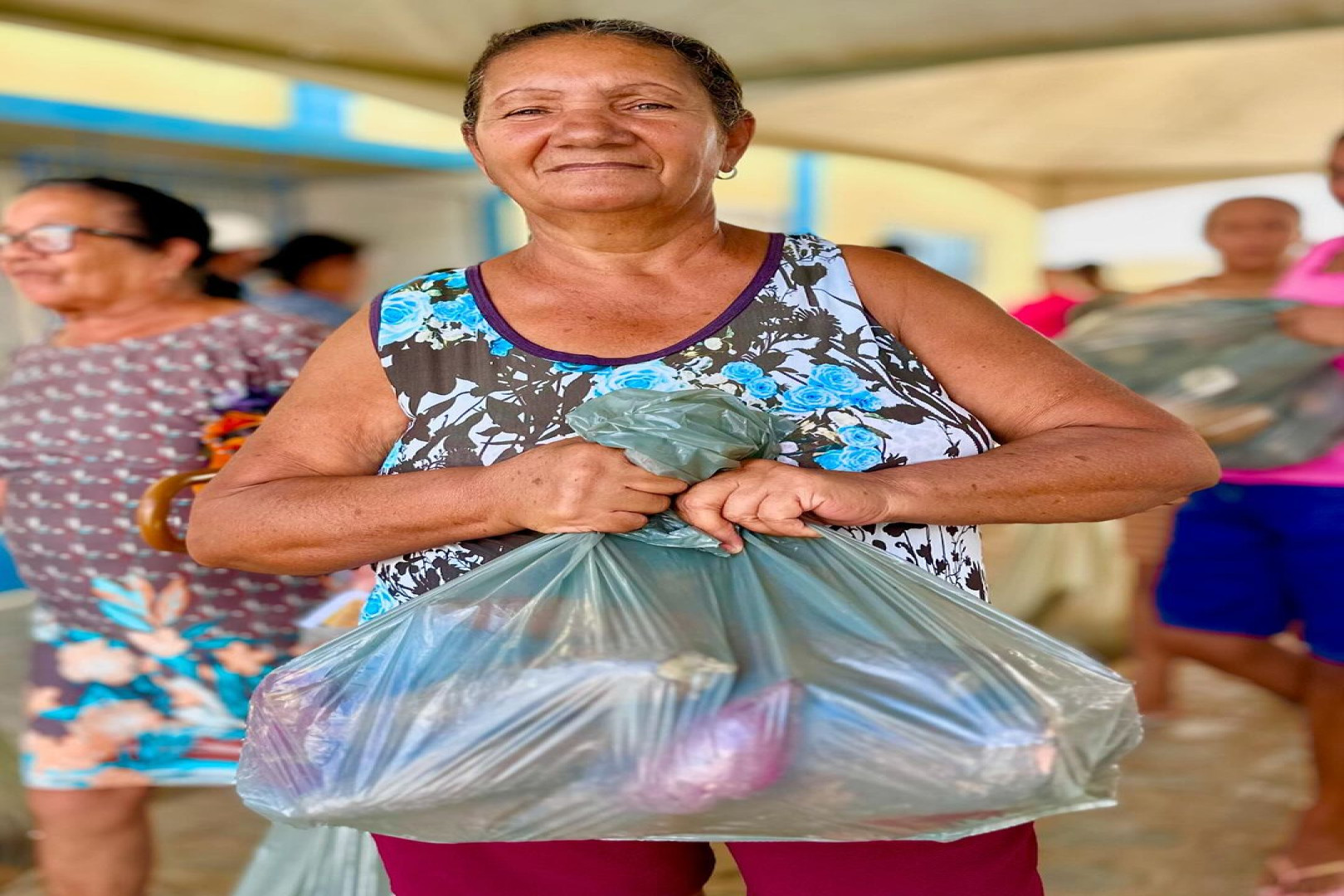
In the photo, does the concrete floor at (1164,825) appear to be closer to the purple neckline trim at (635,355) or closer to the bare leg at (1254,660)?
the bare leg at (1254,660)

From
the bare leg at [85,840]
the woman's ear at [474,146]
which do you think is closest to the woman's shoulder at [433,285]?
the woman's ear at [474,146]

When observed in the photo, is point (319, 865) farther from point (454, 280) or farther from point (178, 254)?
point (178, 254)

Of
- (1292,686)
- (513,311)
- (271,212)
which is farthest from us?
(271,212)

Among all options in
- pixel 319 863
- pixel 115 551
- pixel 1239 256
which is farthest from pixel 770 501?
pixel 1239 256

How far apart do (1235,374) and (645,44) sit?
6.07 feet

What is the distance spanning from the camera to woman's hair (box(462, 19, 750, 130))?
4.61ft

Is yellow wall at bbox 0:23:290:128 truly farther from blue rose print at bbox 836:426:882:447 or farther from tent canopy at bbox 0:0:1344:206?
blue rose print at bbox 836:426:882:447

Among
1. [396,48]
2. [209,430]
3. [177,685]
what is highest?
[396,48]

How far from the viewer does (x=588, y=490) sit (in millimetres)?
1216

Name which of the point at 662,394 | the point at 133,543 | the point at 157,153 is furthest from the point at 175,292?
the point at 157,153

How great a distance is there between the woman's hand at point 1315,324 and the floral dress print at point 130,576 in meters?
1.90

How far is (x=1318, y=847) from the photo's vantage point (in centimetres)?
273

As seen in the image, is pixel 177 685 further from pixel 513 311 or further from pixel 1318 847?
pixel 1318 847

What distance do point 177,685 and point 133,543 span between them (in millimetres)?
284
